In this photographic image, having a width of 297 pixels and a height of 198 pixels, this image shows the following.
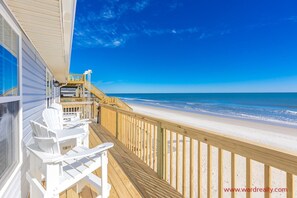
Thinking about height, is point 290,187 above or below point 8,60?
below

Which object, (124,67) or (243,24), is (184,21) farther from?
(124,67)

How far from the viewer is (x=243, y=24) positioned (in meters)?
23.5

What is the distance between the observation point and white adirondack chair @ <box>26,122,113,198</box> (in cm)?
166

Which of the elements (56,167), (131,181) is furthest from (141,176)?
(56,167)

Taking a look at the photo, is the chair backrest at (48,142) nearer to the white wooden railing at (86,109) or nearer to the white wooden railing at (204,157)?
the white wooden railing at (204,157)

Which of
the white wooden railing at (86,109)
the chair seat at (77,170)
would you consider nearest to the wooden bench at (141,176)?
the chair seat at (77,170)

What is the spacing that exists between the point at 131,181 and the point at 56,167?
1.23m

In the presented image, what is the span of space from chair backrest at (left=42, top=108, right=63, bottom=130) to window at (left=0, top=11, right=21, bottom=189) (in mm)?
955

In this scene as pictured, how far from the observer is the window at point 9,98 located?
5.57 ft

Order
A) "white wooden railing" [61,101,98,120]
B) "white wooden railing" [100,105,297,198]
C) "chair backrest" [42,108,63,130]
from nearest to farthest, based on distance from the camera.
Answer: "white wooden railing" [100,105,297,198]
"chair backrest" [42,108,63,130]
"white wooden railing" [61,101,98,120]

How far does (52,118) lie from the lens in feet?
10.8

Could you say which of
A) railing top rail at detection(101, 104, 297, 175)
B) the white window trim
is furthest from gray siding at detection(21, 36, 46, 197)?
railing top rail at detection(101, 104, 297, 175)

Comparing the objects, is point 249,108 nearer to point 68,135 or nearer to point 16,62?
point 68,135

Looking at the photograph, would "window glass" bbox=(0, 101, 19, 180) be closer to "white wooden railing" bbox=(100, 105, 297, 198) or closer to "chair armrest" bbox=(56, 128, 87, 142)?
"chair armrest" bbox=(56, 128, 87, 142)
